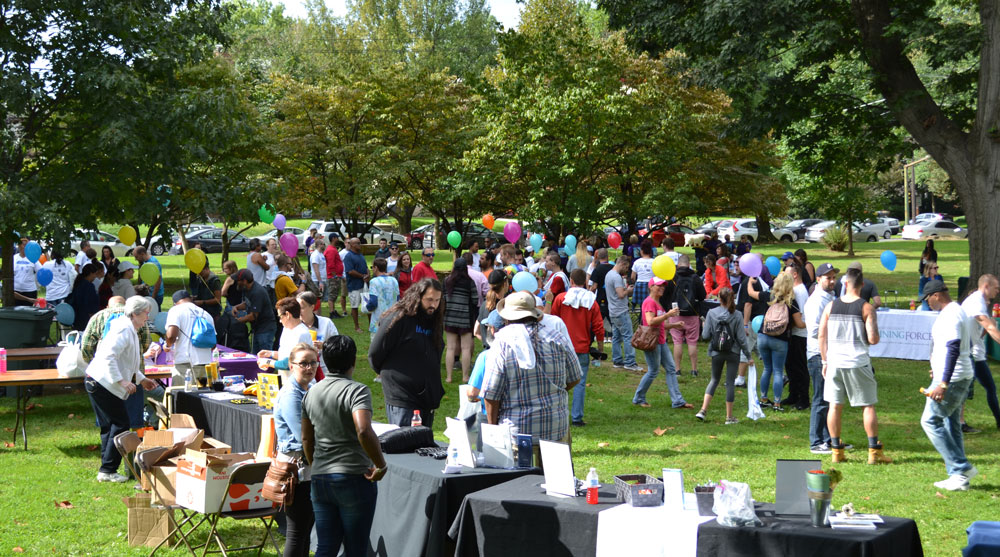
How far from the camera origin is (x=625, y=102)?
73.6 feet

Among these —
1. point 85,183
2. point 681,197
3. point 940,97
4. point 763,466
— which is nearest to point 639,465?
point 763,466

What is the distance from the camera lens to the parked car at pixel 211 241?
41094mm

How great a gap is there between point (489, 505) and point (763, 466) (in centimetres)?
422

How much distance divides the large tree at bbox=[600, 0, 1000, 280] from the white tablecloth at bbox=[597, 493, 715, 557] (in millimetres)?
13251

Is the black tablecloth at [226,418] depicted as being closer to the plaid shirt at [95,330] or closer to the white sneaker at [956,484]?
the plaid shirt at [95,330]

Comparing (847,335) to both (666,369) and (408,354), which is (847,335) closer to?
(666,369)

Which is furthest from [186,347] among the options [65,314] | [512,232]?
[512,232]

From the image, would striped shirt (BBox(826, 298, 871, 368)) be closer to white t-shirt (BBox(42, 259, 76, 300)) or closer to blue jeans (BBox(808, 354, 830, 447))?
blue jeans (BBox(808, 354, 830, 447))

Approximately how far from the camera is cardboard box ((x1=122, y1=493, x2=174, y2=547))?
631 centimetres

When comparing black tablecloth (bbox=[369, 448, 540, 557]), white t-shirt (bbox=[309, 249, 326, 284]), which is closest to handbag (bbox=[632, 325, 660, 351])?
black tablecloth (bbox=[369, 448, 540, 557])

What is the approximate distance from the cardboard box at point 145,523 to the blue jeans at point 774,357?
6.92 meters

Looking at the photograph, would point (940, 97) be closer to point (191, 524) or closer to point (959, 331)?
point (959, 331)

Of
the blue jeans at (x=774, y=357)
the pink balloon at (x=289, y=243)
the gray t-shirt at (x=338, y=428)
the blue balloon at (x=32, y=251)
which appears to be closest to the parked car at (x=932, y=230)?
the pink balloon at (x=289, y=243)

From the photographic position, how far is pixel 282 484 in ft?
16.9
